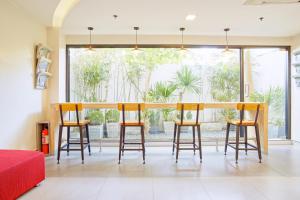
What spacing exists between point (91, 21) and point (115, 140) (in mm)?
2419

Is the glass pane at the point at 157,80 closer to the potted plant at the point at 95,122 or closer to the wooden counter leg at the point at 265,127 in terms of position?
the potted plant at the point at 95,122

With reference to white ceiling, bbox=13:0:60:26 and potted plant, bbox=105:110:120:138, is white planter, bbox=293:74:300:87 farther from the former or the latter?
white ceiling, bbox=13:0:60:26

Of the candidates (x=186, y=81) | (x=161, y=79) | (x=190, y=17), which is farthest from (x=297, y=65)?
(x=161, y=79)

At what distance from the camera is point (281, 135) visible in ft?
18.7

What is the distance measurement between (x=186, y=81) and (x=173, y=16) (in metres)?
1.71

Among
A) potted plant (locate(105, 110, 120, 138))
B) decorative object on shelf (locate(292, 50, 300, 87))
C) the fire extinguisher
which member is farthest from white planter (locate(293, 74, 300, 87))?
the fire extinguisher

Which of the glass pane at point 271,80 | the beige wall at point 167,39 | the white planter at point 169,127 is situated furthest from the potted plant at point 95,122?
the glass pane at point 271,80

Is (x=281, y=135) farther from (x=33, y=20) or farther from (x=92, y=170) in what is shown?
(x=33, y=20)

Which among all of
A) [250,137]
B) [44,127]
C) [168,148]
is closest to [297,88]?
[250,137]

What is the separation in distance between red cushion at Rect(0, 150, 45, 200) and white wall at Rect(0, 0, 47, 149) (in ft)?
2.51

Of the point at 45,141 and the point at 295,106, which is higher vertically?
the point at 295,106

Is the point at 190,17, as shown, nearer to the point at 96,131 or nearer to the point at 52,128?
the point at 96,131

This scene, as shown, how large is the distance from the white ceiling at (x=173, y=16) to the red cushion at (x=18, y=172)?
→ 7.13ft

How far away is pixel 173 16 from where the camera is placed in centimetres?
430
